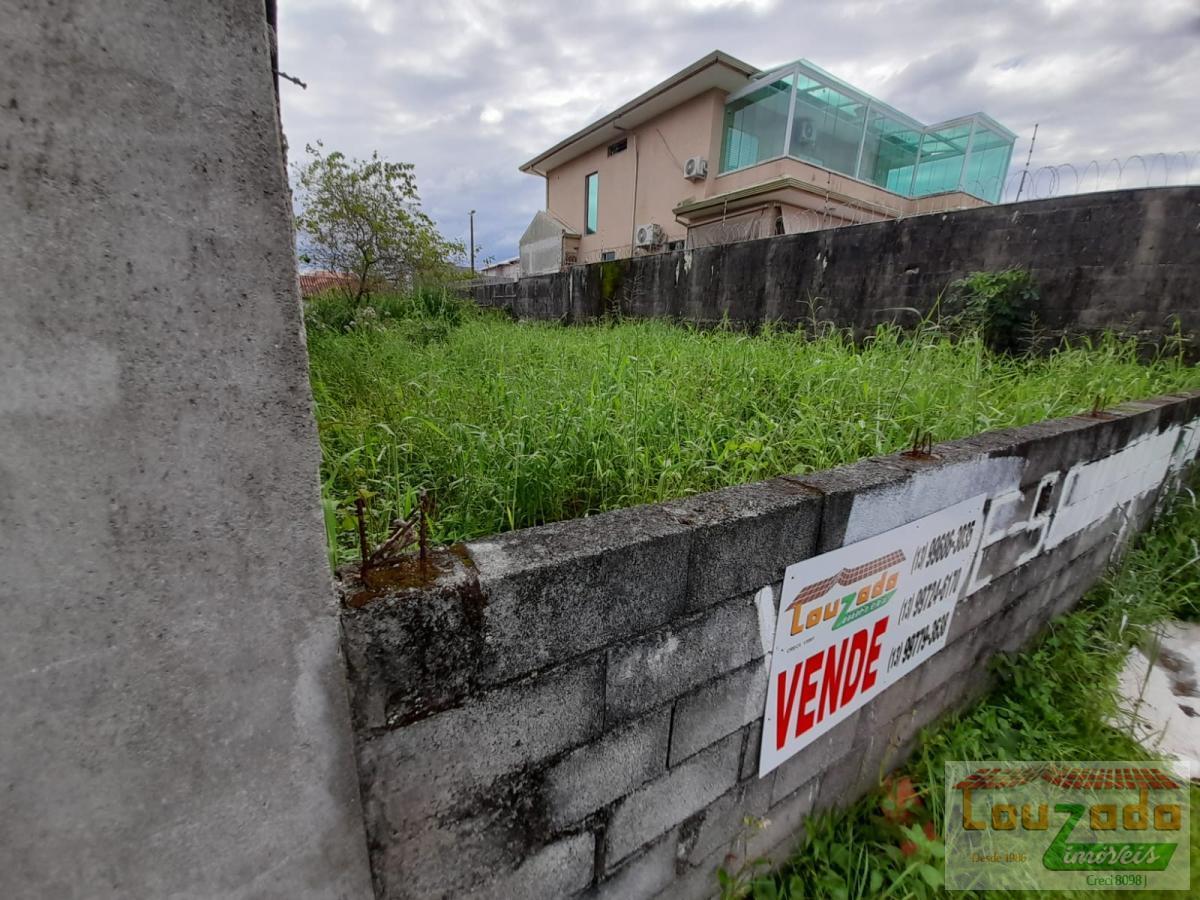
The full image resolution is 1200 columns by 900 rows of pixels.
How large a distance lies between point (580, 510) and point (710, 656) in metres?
0.63

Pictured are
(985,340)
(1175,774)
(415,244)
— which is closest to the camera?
(1175,774)

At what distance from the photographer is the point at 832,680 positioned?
1537 millimetres

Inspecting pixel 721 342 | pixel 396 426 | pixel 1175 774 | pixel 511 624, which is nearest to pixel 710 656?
pixel 511 624

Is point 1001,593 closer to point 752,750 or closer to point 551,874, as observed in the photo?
point 752,750

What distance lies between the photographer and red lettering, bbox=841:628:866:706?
1.55 metres

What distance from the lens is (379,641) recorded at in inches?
30.0

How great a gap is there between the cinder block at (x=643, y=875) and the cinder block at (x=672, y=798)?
0.04 m

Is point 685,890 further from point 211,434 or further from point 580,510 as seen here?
point 211,434

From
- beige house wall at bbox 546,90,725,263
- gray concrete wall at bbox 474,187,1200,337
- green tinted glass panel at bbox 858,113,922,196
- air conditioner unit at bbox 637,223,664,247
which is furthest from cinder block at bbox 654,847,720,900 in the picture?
green tinted glass panel at bbox 858,113,922,196

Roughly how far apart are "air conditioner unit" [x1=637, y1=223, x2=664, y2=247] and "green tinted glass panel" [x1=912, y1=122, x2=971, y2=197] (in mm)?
6782

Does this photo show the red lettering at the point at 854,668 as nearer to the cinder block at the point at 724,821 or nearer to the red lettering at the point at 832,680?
the red lettering at the point at 832,680

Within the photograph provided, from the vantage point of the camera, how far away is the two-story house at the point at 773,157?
10.9 m

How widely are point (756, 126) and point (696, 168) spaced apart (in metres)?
1.62

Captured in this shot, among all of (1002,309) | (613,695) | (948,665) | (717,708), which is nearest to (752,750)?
(717,708)
